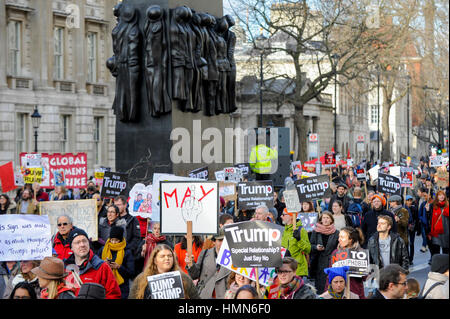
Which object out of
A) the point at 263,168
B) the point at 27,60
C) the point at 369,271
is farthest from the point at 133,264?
the point at 27,60

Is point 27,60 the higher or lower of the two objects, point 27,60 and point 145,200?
the higher

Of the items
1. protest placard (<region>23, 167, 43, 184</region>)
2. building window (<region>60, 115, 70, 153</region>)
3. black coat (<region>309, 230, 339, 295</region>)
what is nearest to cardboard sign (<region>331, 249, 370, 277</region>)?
black coat (<region>309, 230, 339, 295</region>)

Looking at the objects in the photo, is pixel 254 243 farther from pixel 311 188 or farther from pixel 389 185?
pixel 389 185

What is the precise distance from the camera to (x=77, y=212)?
14602 millimetres

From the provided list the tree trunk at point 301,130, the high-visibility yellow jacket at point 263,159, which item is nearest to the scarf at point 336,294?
the high-visibility yellow jacket at point 263,159

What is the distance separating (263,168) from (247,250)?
26646 millimetres

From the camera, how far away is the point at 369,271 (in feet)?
35.2

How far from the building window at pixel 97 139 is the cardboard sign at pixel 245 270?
37.0m

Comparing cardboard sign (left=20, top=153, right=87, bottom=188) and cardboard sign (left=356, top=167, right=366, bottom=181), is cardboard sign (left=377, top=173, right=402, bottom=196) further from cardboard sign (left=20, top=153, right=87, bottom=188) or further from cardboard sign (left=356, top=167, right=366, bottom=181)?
cardboard sign (left=20, top=153, right=87, bottom=188)

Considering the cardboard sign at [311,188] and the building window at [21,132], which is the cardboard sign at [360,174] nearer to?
the cardboard sign at [311,188]

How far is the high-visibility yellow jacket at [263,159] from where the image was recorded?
120ft

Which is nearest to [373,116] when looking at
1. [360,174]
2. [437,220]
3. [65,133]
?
[65,133]
